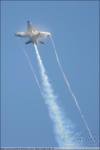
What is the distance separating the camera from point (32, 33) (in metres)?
199

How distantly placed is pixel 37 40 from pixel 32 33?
224 cm

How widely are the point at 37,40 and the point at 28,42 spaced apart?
2366mm

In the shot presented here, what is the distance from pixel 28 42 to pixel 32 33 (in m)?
2.55

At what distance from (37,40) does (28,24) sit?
470 cm

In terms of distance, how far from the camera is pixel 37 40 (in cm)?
19912

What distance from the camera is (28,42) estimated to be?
7840 inches

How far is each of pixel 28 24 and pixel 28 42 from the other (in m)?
4.61

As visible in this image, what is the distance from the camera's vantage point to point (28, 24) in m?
199
